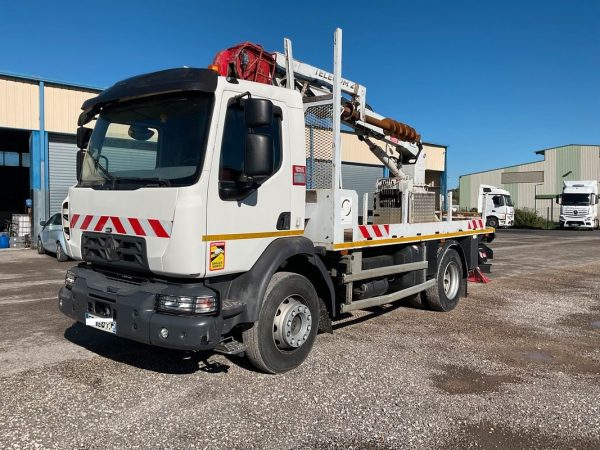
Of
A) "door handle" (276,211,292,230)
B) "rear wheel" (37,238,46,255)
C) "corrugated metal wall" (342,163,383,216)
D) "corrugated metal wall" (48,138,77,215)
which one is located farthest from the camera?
"corrugated metal wall" (48,138,77,215)

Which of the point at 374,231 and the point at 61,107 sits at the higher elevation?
the point at 61,107

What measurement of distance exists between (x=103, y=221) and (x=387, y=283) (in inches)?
144

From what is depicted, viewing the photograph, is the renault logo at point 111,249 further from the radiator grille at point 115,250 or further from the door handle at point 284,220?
the door handle at point 284,220

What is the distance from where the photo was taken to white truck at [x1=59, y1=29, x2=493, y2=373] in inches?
158

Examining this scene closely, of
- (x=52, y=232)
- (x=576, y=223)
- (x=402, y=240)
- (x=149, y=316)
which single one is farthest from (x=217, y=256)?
(x=576, y=223)

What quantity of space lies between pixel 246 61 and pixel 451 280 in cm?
500

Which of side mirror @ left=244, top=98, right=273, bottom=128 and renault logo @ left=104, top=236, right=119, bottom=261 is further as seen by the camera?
renault logo @ left=104, top=236, right=119, bottom=261

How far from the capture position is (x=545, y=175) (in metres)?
49.5

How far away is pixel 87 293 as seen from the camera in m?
4.46

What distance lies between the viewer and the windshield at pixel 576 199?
3516 cm

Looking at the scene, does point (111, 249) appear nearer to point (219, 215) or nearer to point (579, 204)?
point (219, 215)

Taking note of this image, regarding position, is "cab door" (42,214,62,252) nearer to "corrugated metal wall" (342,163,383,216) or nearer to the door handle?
"corrugated metal wall" (342,163,383,216)

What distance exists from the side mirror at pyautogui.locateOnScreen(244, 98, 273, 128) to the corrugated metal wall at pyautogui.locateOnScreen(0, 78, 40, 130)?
16.4m

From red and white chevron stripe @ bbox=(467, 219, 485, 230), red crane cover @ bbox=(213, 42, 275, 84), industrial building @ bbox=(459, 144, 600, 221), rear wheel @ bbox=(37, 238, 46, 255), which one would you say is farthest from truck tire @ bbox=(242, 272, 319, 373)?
industrial building @ bbox=(459, 144, 600, 221)
